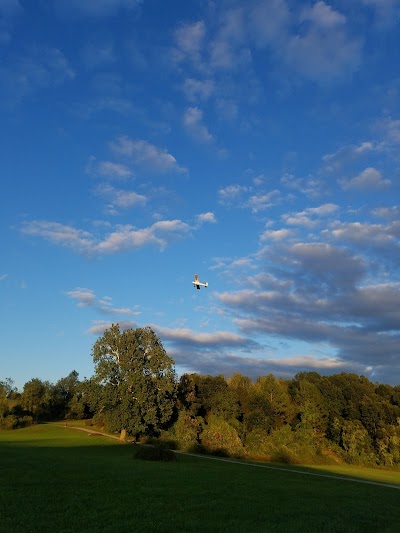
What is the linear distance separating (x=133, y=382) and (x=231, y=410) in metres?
26.3

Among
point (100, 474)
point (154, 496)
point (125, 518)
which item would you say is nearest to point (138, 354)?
point (100, 474)

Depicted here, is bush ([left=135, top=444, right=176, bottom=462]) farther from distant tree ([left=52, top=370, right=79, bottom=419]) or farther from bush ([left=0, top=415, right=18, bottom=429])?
distant tree ([left=52, top=370, right=79, bottom=419])

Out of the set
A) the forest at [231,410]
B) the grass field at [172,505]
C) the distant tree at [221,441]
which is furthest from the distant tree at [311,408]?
the grass field at [172,505]

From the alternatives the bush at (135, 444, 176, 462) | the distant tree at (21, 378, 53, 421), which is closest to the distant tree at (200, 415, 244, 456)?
the bush at (135, 444, 176, 462)

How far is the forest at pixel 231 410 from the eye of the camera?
68.2 metres

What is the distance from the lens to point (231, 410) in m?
86.6

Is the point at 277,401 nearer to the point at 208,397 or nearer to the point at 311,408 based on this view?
A: the point at 311,408

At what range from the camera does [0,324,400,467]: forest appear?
6819cm

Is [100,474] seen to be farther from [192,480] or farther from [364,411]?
[364,411]

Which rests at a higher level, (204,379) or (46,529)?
(204,379)

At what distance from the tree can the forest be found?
0.15 meters

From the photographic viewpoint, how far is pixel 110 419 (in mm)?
68625

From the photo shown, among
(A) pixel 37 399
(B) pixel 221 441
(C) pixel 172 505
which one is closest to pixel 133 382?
(B) pixel 221 441

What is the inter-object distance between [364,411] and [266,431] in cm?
2206
